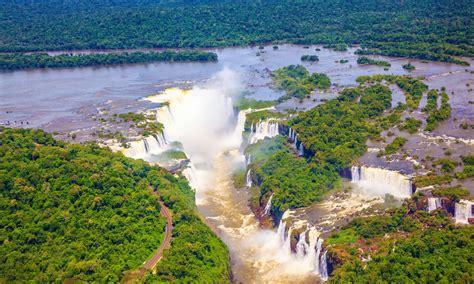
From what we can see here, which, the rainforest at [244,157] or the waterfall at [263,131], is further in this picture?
the waterfall at [263,131]

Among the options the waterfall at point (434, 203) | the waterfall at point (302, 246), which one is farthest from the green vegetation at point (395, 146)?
the waterfall at point (302, 246)

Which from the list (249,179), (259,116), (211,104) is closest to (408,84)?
(259,116)

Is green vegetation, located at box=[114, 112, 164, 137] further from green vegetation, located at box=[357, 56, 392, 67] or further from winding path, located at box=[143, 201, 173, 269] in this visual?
green vegetation, located at box=[357, 56, 392, 67]

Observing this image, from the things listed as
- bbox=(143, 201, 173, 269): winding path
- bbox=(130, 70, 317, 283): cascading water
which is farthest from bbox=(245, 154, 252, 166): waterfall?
bbox=(143, 201, 173, 269): winding path

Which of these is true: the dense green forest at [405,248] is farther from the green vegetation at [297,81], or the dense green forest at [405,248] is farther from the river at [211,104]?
the green vegetation at [297,81]

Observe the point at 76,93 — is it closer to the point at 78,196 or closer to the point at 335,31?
the point at 78,196

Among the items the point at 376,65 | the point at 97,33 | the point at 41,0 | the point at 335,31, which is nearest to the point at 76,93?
the point at 97,33
